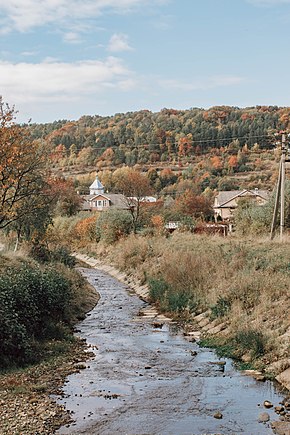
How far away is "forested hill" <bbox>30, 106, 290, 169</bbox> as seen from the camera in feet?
299

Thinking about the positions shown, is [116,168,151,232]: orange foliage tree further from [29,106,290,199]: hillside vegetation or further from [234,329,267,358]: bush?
[234,329,267,358]: bush

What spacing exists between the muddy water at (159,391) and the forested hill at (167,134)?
69.8 m

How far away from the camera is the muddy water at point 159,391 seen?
390 inches

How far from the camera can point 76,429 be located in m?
9.64

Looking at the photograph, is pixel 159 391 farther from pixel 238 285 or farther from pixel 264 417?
pixel 238 285

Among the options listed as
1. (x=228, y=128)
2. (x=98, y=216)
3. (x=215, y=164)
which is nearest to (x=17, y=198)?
(x=98, y=216)

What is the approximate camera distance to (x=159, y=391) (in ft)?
39.0

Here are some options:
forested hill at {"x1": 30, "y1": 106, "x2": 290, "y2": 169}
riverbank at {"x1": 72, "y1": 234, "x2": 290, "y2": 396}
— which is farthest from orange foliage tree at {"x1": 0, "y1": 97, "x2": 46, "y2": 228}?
forested hill at {"x1": 30, "y1": 106, "x2": 290, "y2": 169}

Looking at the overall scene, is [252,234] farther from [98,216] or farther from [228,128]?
[228,128]

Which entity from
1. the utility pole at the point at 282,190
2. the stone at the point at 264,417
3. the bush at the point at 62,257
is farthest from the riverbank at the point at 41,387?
the utility pole at the point at 282,190

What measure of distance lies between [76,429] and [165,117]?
101136mm

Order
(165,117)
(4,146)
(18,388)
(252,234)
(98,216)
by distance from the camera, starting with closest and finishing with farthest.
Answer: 1. (18,388)
2. (4,146)
3. (252,234)
4. (98,216)
5. (165,117)

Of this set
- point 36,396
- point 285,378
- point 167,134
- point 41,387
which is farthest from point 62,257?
point 167,134

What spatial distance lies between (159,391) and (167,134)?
91.8 metres
